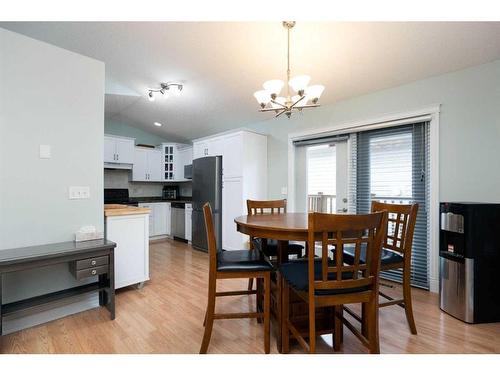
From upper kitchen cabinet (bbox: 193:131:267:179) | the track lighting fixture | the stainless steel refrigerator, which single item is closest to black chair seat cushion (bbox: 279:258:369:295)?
upper kitchen cabinet (bbox: 193:131:267:179)

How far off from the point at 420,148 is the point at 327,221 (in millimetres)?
2164

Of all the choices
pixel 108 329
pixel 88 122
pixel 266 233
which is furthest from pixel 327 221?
pixel 88 122

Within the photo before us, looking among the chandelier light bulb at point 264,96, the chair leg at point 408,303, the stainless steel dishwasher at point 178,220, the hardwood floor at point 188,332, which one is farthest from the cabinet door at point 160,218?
the chair leg at point 408,303

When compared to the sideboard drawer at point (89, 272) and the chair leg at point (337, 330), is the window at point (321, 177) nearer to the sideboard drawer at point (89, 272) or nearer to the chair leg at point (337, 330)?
the chair leg at point (337, 330)

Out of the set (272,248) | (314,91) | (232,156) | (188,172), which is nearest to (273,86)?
(314,91)

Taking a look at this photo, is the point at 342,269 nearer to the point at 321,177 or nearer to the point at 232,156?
the point at 321,177

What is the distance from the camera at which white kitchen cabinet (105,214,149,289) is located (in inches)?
102

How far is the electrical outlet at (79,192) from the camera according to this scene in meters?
2.29

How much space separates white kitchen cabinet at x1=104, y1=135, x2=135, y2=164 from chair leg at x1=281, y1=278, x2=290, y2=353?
4.64 meters

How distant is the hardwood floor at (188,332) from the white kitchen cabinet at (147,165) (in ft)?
10.8
